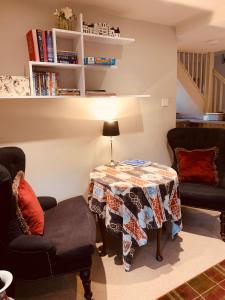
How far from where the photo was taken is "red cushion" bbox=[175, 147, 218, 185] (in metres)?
2.68

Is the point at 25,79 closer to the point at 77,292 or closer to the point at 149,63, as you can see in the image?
the point at 149,63

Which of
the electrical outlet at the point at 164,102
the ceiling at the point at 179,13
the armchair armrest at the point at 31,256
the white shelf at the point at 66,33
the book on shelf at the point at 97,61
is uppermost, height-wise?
the ceiling at the point at 179,13

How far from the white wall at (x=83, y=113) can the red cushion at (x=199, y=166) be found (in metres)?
0.46

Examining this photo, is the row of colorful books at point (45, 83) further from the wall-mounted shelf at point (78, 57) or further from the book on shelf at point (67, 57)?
the book on shelf at point (67, 57)

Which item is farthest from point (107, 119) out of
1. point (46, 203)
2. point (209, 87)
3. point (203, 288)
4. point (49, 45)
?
point (209, 87)

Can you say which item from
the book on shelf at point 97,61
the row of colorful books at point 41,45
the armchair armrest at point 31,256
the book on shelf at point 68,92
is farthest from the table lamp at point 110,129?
the armchair armrest at point 31,256

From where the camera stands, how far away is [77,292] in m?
1.78

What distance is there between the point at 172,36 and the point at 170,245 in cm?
251

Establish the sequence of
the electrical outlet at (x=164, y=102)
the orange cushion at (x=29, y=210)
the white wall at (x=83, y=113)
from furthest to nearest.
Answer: the electrical outlet at (x=164, y=102)
the white wall at (x=83, y=113)
the orange cushion at (x=29, y=210)

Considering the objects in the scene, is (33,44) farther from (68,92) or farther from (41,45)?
(68,92)

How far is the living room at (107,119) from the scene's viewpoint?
194 centimetres

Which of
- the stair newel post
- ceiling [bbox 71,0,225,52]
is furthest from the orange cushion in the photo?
the stair newel post

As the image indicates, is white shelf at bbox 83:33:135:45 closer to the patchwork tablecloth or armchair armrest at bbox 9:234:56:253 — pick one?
the patchwork tablecloth

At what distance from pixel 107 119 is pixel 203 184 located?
4.32 ft
